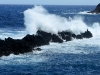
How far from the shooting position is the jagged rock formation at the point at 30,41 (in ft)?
96.8

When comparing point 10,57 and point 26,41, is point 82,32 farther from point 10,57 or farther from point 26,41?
point 10,57

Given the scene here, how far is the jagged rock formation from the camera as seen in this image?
96.8ft

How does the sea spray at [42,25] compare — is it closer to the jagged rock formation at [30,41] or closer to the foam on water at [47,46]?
the foam on water at [47,46]

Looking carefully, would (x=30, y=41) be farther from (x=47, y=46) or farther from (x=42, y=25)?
(x=42, y=25)

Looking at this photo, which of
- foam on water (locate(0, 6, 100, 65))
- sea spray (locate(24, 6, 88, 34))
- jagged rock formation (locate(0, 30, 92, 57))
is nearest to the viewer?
foam on water (locate(0, 6, 100, 65))

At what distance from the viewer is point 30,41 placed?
33344 millimetres

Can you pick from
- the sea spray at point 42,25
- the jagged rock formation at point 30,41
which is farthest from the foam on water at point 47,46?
the jagged rock formation at point 30,41

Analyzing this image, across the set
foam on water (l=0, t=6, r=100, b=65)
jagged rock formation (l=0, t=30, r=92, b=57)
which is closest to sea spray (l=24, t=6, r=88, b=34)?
foam on water (l=0, t=6, r=100, b=65)

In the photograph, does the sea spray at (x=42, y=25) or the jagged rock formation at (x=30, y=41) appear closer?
the jagged rock formation at (x=30, y=41)

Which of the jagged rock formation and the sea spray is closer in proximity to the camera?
the jagged rock formation

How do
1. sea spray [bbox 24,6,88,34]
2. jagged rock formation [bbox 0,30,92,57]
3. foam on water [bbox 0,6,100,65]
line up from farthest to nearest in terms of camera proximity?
sea spray [bbox 24,6,88,34]
jagged rock formation [bbox 0,30,92,57]
foam on water [bbox 0,6,100,65]

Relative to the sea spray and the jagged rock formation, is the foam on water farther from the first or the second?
the jagged rock formation

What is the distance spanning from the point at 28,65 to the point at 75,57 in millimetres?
5541

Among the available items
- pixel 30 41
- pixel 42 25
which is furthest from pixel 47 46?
pixel 42 25
